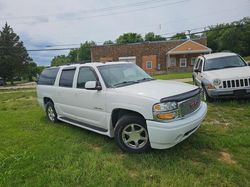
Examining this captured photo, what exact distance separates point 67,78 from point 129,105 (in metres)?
2.62

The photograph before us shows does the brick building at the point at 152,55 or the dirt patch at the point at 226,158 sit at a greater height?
the brick building at the point at 152,55

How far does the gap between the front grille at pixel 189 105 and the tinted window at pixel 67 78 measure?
3053 mm

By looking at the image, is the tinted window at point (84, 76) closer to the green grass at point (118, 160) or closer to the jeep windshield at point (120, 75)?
the jeep windshield at point (120, 75)

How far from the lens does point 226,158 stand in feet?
13.5

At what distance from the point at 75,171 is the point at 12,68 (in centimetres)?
4027

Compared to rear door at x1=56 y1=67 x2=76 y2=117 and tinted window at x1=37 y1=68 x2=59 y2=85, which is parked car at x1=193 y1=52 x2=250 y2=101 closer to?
rear door at x1=56 y1=67 x2=76 y2=117

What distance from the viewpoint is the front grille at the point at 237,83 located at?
7633 millimetres

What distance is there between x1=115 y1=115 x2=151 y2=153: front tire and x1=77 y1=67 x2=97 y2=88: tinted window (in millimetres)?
1396

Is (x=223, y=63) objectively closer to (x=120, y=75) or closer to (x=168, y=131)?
(x=120, y=75)

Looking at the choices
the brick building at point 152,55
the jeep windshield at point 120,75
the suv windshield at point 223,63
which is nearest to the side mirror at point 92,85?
the jeep windshield at point 120,75

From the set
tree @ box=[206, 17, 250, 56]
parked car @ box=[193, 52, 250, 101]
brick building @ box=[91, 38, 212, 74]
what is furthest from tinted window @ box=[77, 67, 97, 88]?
tree @ box=[206, 17, 250, 56]

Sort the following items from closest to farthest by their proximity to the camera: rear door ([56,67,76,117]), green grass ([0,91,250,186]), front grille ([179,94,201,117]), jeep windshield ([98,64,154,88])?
green grass ([0,91,250,186])
front grille ([179,94,201,117])
jeep windshield ([98,64,154,88])
rear door ([56,67,76,117])

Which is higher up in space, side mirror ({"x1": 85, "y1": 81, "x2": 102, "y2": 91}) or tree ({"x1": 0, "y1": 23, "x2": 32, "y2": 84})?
tree ({"x1": 0, "y1": 23, "x2": 32, "y2": 84})

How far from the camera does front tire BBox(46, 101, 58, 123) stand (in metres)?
7.06
